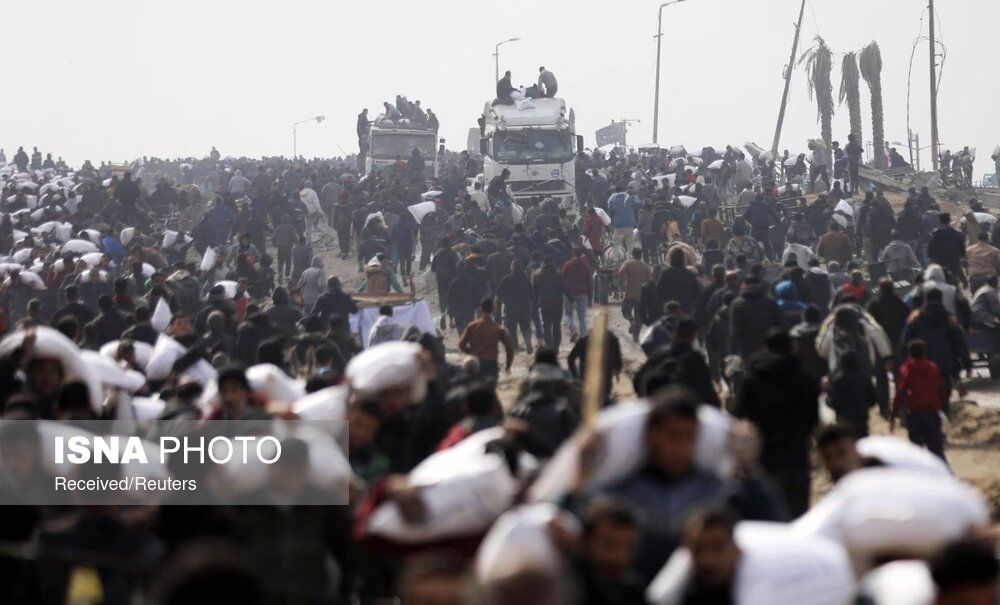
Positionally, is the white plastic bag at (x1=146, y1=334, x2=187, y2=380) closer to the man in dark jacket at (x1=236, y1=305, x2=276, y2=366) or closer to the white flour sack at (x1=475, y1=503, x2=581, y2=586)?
the man in dark jacket at (x1=236, y1=305, x2=276, y2=366)

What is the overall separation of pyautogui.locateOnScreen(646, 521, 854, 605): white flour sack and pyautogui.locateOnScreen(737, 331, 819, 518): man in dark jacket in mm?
4292

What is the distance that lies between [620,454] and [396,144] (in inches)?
1547

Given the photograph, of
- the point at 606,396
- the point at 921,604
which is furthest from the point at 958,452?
the point at 921,604

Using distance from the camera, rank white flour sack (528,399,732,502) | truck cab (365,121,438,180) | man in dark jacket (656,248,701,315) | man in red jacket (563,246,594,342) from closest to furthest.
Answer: white flour sack (528,399,732,502) < man in dark jacket (656,248,701,315) < man in red jacket (563,246,594,342) < truck cab (365,121,438,180)

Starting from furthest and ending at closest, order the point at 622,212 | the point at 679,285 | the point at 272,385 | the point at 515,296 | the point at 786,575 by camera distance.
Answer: the point at 622,212 → the point at 515,296 → the point at 679,285 → the point at 272,385 → the point at 786,575

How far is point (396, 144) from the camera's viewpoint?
45250 mm

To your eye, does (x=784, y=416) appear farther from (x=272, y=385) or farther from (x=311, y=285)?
(x=311, y=285)

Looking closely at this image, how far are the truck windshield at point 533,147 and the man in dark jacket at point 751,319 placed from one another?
2063 centimetres

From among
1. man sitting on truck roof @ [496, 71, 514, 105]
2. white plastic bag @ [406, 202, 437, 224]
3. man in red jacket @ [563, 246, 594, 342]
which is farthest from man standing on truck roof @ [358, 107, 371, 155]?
man in red jacket @ [563, 246, 594, 342]

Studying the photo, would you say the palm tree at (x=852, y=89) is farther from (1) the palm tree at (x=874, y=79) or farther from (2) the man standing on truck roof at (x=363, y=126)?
(2) the man standing on truck roof at (x=363, y=126)

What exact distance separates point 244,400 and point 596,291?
66.0 ft

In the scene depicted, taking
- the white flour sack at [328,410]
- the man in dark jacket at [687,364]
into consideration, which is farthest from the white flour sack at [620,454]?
the man in dark jacket at [687,364]

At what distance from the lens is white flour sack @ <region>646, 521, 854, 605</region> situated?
5355 millimetres

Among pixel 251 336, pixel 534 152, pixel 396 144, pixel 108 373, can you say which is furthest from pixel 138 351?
pixel 396 144
